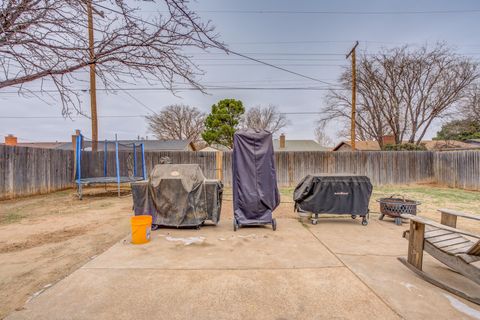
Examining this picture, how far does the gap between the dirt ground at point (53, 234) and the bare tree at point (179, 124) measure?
2498cm

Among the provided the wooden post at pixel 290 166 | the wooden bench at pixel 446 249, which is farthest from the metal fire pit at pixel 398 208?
the wooden post at pixel 290 166

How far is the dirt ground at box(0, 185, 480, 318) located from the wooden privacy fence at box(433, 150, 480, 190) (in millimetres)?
2941

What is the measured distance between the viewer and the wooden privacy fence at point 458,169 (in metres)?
10.5

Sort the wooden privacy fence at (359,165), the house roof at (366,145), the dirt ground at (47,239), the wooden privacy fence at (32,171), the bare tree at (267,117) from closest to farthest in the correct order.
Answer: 1. the dirt ground at (47,239)
2. the wooden privacy fence at (32,171)
3. the wooden privacy fence at (359,165)
4. the house roof at (366,145)
5. the bare tree at (267,117)

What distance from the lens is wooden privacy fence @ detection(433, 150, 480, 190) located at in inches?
412

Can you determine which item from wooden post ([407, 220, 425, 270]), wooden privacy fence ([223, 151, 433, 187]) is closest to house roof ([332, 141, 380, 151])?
wooden privacy fence ([223, 151, 433, 187])

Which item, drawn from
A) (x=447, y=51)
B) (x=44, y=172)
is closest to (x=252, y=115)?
(x=447, y=51)

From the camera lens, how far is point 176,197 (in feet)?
15.5

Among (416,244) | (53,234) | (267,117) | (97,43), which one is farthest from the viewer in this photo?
(267,117)

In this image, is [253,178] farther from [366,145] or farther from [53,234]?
[366,145]

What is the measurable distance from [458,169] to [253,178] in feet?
38.2

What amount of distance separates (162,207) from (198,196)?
2.33ft

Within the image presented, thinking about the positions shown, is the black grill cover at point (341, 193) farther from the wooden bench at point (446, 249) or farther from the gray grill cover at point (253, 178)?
the wooden bench at point (446, 249)

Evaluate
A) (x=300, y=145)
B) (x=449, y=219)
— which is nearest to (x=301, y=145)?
(x=300, y=145)
